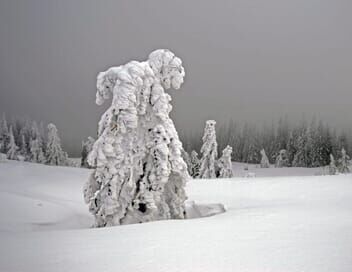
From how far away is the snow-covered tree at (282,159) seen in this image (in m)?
56.9

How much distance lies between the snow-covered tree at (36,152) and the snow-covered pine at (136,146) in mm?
32594

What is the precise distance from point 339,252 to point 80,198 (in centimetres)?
1387

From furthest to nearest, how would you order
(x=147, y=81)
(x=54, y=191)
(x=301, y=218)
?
1. (x=54, y=191)
2. (x=147, y=81)
3. (x=301, y=218)

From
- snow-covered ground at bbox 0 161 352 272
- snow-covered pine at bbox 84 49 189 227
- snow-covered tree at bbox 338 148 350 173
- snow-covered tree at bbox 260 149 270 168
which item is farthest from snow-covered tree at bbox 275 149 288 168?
snow-covered pine at bbox 84 49 189 227

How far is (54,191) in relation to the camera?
17891 millimetres

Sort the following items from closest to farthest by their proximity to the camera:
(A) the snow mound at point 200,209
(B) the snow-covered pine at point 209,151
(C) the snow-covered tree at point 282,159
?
(A) the snow mound at point 200,209
(B) the snow-covered pine at point 209,151
(C) the snow-covered tree at point 282,159

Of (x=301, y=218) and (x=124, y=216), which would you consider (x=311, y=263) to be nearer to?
(x=301, y=218)

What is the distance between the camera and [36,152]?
4300 cm

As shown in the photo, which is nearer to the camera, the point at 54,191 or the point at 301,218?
the point at 301,218

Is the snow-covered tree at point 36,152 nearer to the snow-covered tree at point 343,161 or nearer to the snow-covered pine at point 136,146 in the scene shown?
the snow-covered pine at point 136,146

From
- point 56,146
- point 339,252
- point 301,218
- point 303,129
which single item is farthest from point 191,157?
point 339,252

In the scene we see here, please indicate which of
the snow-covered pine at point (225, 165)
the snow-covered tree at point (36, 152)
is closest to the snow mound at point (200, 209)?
the snow-covered pine at point (225, 165)

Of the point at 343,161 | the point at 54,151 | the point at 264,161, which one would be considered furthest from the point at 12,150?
the point at 343,161

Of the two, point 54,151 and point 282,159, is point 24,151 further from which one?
point 282,159
